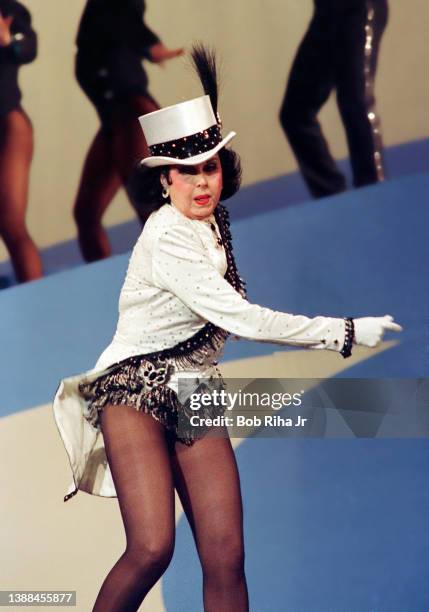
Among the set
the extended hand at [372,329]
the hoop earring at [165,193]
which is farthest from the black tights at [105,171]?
the extended hand at [372,329]

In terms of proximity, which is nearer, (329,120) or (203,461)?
(203,461)

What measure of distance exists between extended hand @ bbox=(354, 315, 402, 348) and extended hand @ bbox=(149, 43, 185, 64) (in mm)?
1035

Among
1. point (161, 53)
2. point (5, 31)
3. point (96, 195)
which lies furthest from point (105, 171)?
point (5, 31)

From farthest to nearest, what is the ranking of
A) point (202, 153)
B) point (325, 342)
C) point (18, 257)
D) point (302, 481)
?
point (18, 257) → point (302, 481) → point (202, 153) → point (325, 342)

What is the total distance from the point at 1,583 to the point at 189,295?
1.08 m

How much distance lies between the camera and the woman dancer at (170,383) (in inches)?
90.0

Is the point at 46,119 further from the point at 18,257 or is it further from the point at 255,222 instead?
the point at 255,222

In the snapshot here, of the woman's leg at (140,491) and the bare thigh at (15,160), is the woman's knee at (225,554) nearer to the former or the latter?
the woman's leg at (140,491)

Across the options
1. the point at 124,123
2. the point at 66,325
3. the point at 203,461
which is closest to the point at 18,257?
the point at 66,325

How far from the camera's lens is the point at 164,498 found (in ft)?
7.50

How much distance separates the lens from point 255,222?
2.69 metres

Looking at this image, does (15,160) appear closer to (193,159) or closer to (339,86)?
(193,159)

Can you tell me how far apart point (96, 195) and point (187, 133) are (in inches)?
22.1

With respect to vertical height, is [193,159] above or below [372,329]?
above
